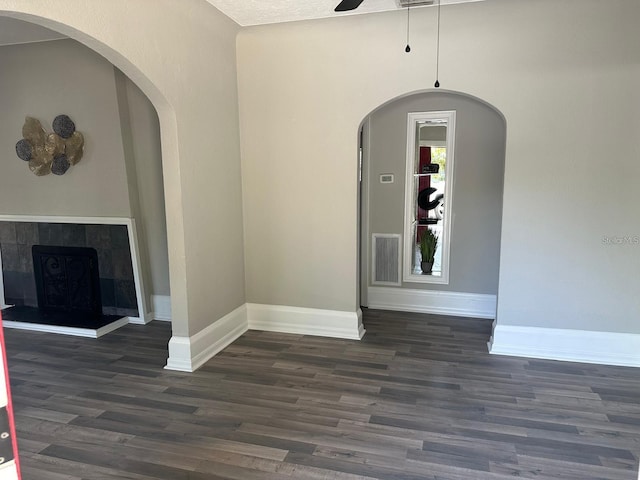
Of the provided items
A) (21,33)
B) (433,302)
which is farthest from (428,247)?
(21,33)

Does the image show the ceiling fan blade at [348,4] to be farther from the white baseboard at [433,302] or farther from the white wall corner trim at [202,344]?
the white baseboard at [433,302]

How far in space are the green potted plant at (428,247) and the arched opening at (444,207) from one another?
0.35 ft

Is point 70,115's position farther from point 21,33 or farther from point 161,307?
point 161,307

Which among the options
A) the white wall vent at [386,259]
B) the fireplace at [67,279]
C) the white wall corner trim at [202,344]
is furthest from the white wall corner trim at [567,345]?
the fireplace at [67,279]

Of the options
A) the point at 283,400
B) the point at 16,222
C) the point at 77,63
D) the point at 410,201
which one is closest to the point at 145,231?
the point at 16,222

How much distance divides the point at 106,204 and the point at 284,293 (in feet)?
6.75

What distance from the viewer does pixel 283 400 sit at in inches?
117

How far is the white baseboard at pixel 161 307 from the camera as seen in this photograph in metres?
4.61

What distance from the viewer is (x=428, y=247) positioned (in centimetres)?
474

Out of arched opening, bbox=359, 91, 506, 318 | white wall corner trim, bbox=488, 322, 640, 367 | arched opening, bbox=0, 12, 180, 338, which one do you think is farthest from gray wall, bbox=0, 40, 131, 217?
white wall corner trim, bbox=488, 322, 640, 367

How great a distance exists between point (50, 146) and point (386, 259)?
375 cm

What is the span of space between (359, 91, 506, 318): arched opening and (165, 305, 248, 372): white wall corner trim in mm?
1688

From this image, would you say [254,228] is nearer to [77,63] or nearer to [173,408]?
[173,408]

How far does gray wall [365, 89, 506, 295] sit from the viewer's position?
4.41 metres
